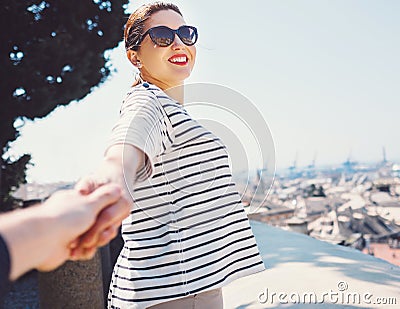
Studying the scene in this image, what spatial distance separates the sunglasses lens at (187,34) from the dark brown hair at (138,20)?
3.0 inches

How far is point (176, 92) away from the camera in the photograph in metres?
1.19

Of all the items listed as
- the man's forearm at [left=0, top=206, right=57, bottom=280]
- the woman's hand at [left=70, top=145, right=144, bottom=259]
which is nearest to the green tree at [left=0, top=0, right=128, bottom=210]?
the woman's hand at [left=70, top=145, right=144, bottom=259]

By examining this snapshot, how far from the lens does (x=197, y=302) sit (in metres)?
1.07

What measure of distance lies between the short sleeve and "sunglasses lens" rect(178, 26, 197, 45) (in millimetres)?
307

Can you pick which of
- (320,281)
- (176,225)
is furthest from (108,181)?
(320,281)

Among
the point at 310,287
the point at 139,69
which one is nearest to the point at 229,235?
the point at 139,69

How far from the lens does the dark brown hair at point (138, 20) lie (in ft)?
4.07

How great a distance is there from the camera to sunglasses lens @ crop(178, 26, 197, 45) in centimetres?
123

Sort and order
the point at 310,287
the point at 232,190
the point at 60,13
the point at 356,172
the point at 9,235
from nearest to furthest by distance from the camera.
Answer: the point at 9,235
the point at 232,190
the point at 310,287
the point at 60,13
the point at 356,172

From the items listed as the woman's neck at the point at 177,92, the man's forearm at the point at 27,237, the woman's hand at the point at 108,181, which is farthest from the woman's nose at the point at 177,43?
the man's forearm at the point at 27,237

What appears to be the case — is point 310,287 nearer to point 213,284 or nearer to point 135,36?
point 213,284

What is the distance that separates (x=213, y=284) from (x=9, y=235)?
0.70 metres

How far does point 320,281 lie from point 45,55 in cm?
485

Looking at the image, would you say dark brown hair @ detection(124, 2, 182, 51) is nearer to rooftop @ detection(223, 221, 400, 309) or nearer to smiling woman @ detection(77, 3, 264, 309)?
smiling woman @ detection(77, 3, 264, 309)
